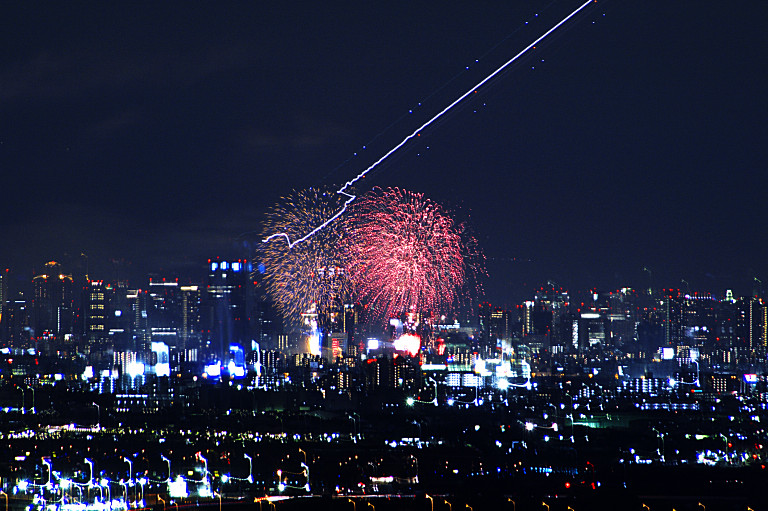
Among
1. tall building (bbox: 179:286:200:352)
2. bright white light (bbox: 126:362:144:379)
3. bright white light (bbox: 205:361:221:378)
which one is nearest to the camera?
bright white light (bbox: 205:361:221:378)

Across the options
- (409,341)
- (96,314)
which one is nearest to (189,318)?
(96,314)

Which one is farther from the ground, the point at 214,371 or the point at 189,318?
the point at 189,318

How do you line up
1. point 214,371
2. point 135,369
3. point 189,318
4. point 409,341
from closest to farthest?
point 409,341
point 214,371
point 135,369
point 189,318

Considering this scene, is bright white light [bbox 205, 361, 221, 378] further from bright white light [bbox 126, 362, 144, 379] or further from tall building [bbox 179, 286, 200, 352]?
tall building [bbox 179, 286, 200, 352]

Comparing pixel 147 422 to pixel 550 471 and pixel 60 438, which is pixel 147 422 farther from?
pixel 550 471

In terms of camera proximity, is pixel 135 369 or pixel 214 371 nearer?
pixel 214 371

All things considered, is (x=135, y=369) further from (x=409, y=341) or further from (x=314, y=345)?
(x=409, y=341)

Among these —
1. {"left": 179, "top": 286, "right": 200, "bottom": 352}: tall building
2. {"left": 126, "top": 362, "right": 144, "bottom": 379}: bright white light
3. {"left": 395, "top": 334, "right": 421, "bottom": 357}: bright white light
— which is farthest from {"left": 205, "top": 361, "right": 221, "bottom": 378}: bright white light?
{"left": 395, "top": 334, "right": 421, "bottom": 357}: bright white light

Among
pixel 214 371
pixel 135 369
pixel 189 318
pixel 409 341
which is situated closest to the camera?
pixel 409 341

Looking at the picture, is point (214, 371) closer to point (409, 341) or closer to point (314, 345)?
point (314, 345)

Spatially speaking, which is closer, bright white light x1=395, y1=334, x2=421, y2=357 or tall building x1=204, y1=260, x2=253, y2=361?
bright white light x1=395, y1=334, x2=421, y2=357

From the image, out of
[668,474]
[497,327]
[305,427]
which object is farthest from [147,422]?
[497,327]
